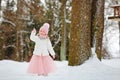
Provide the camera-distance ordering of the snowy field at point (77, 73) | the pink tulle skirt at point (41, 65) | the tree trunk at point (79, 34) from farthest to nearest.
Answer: the tree trunk at point (79, 34) → the pink tulle skirt at point (41, 65) → the snowy field at point (77, 73)

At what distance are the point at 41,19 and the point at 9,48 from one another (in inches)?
192

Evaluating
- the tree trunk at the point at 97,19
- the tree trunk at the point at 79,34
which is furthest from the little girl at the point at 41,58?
the tree trunk at the point at 97,19

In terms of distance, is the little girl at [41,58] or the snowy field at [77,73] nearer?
the snowy field at [77,73]

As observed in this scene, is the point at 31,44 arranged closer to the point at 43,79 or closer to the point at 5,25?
the point at 5,25

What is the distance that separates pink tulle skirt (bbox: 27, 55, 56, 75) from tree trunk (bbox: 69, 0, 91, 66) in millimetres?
769

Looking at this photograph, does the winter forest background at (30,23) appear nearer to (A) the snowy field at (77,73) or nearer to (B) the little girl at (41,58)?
(A) the snowy field at (77,73)

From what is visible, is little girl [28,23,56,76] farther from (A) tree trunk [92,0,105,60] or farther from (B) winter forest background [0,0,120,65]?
(B) winter forest background [0,0,120,65]

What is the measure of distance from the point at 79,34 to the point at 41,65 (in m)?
1.35

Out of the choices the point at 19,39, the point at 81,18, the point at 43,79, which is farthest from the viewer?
the point at 19,39

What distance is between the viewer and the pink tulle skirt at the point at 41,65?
26.9 feet

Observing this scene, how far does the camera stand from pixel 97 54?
10.2 meters

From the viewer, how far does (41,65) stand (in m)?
8.25

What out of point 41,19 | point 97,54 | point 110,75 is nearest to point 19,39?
point 41,19

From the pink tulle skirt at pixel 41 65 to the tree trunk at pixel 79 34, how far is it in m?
0.77
